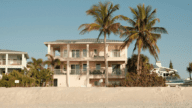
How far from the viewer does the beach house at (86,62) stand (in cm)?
2931

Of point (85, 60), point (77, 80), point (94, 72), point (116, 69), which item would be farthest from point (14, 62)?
point (116, 69)

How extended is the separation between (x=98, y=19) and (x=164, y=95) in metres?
13.0

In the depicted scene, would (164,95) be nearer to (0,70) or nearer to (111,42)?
(111,42)

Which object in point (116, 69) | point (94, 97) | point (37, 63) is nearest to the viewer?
point (94, 97)

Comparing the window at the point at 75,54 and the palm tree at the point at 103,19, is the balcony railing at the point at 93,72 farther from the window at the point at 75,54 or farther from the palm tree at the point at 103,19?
the palm tree at the point at 103,19

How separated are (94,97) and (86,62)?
16.6 metres

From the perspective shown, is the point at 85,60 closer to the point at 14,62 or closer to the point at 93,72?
the point at 93,72

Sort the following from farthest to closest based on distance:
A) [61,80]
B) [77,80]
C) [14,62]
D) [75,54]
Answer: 1. [14,62]
2. [75,54]
3. [77,80]
4. [61,80]

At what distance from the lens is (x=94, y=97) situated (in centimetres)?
1455

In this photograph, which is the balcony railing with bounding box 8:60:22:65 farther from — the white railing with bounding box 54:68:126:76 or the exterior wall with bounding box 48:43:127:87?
the white railing with bounding box 54:68:126:76

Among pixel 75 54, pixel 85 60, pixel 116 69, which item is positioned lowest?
pixel 116 69

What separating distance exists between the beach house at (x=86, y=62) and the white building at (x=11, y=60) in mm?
6508

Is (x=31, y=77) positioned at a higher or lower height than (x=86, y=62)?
lower

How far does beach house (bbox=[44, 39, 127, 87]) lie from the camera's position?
29.3 metres
